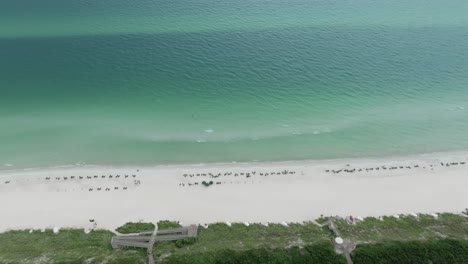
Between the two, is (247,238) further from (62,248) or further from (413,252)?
(62,248)

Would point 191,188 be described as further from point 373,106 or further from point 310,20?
point 310,20

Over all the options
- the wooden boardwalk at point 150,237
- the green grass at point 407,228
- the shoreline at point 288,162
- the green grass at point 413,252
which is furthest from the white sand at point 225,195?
the green grass at point 413,252

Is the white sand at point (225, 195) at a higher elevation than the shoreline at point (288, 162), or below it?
below

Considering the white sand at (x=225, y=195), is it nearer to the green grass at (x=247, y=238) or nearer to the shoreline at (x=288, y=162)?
the shoreline at (x=288, y=162)

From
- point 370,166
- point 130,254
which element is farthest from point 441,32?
point 130,254

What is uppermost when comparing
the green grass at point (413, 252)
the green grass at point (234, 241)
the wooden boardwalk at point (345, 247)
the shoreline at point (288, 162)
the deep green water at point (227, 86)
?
the deep green water at point (227, 86)

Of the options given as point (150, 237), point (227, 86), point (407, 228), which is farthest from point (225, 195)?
point (227, 86)
